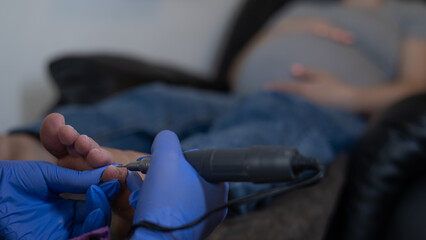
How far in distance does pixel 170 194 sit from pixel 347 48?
1.03m

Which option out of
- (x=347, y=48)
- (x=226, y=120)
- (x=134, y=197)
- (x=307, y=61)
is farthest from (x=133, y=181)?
(x=347, y=48)

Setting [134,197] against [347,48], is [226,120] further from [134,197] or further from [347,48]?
[347,48]

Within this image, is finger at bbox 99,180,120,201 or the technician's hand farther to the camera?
the technician's hand

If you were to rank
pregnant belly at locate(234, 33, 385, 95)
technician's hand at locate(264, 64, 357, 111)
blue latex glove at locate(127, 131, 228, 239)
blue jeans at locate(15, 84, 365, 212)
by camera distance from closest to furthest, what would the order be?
1. blue latex glove at locate(127, 131, 228, 239)
2. blue jeans at locate(15, 84, 365, 212)
3. technician's hand at locate(264, 64, 357, 111)
4. pregnant belly at locate(234, 33, 385, 95)

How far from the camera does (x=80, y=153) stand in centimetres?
36

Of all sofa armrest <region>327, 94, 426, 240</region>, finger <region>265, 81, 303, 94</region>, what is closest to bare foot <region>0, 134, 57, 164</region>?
sofa armrest <region>327, 94, 426, 240</region>

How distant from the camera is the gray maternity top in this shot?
46.8 inches

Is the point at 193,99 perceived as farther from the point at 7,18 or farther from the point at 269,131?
the point at 7,18

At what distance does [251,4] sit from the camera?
172 centimetres

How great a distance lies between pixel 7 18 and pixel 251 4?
3.12ft

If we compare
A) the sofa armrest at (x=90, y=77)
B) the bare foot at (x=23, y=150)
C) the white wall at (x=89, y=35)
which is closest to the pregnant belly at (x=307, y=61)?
the sofa armrest at (x=90, y=77)

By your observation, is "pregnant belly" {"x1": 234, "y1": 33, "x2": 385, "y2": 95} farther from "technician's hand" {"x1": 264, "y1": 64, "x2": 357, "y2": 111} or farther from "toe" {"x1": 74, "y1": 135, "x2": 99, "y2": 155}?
"toe" {"x1": 74, "y1": 135, "x2": 99, "y2": 155}

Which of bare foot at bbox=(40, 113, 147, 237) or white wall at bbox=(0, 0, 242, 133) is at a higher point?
bare foot at bbox=(40, 113, 147, 237)

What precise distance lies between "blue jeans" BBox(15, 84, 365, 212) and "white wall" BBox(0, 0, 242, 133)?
0.29 m
